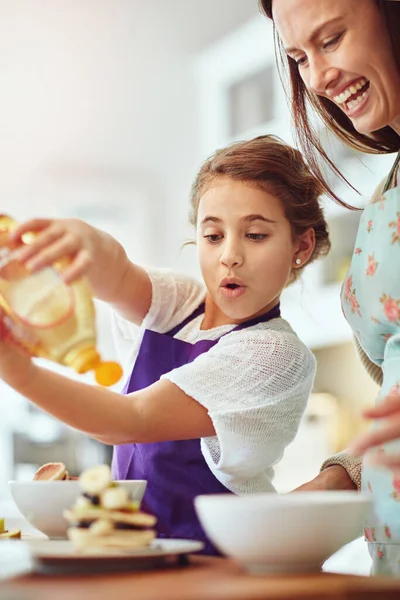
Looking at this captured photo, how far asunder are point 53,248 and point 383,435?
0.38 meters

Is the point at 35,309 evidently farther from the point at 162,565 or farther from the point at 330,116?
the point at 330,116

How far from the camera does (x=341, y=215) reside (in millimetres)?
4465

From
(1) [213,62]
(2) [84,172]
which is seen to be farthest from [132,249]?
(1) [213,62]

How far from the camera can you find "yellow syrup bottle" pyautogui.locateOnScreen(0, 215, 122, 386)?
93 cm

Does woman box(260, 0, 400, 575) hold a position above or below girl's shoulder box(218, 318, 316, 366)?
above

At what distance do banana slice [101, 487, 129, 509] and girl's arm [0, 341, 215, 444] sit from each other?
20 centimetres

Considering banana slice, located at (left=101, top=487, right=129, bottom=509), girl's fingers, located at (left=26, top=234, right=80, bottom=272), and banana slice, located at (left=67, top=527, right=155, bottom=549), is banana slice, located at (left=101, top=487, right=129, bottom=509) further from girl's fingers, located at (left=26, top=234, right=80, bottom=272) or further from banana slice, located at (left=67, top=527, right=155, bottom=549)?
girl's fingers, located at (left=26, top=234, right=80, bottom=272)

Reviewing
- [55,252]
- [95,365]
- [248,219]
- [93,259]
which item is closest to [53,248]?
[55,252]

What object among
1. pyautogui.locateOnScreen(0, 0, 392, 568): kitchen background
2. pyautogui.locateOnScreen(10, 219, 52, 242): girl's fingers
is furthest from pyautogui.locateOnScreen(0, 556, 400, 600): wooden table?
pyautogui.locateOnScreen(0, 0, 392, 568): kitchen background

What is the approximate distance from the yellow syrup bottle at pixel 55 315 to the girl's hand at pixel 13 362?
19 mm

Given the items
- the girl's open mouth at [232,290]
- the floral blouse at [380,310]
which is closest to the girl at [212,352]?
the girl's open mouth at [232,290]

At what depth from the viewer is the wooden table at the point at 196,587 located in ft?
2.26

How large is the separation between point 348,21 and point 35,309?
62 cm

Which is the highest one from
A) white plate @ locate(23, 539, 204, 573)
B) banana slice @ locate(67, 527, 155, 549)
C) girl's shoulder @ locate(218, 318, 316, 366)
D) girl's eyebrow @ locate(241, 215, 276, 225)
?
girl's eyebrow @ locate(241, 215, 276, 225)
